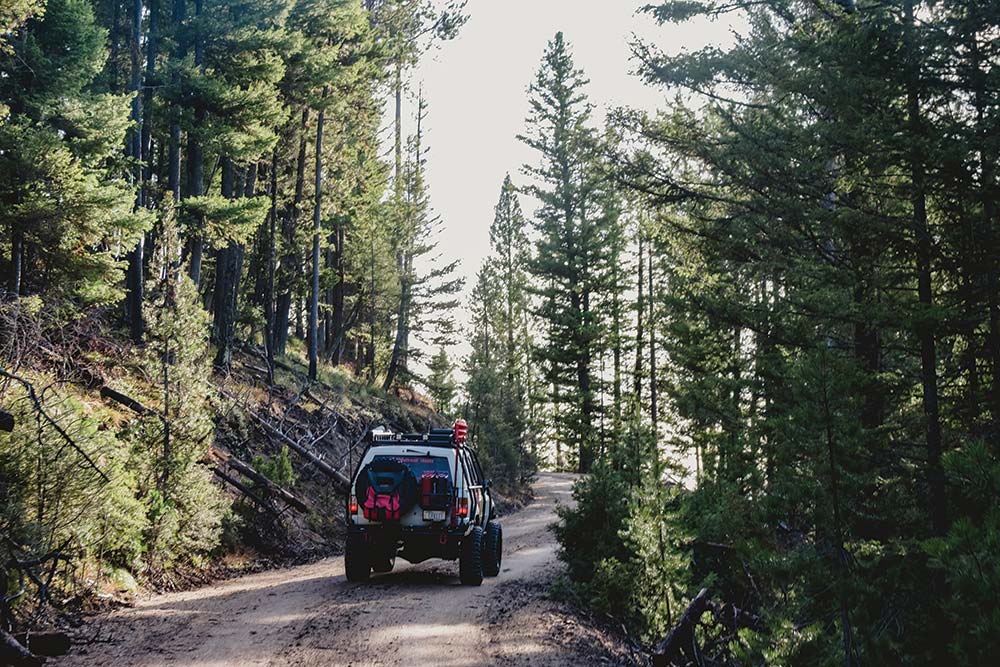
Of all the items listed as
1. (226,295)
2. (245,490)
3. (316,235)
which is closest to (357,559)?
(245,490)

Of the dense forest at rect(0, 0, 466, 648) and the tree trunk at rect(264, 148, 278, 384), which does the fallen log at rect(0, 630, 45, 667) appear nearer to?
the dense forest at rect(0, 0, 466, 648)

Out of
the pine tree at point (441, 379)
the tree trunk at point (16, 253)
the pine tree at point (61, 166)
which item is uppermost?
the pine tree at point (61, 166)

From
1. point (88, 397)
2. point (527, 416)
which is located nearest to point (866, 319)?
point (88, 397)

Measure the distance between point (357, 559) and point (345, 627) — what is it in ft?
9.08

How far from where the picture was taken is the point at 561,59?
40.2 meters

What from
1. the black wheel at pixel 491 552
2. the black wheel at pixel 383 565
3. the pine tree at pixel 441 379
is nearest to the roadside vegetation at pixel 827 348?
the black wheel at pixel 491 552

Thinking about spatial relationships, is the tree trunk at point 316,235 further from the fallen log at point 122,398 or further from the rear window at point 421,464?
the rear window at point 421,464

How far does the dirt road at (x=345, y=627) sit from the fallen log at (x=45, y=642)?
154mm

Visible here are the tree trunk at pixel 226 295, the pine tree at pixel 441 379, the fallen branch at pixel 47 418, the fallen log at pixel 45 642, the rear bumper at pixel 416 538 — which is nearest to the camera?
the fallen log at pixel 45 642

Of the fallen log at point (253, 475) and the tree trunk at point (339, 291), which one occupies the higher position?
the tree trunk at point (339, 291)

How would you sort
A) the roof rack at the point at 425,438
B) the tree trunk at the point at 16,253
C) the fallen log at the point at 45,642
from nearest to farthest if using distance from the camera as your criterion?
1. the fallen log at the point at 45,642
2. the roof rack at the point at 425,438
3. the tree trunk at the point at 16,253

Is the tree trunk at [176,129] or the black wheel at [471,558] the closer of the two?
the black wheel at [471,558]

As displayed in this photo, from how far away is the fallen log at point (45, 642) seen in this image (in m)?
7.02

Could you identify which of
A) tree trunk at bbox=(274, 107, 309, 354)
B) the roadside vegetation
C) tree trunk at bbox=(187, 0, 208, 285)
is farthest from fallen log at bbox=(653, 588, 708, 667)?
tree trunk at bbox=(274, 107, 309, 354)
